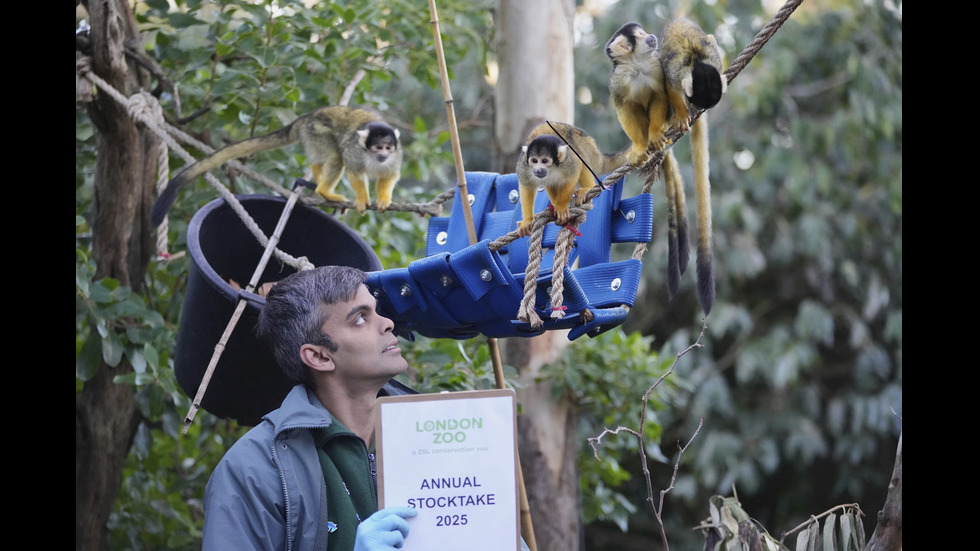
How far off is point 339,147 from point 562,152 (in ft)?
3.30

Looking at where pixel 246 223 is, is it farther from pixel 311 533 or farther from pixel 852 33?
pixel 852 33

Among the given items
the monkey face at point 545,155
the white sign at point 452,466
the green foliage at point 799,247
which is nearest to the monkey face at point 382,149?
the monkey face at point 545,155

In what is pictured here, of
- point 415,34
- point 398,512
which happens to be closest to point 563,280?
point 398,512

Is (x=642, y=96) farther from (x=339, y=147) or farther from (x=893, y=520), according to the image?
(x=339, y=147)

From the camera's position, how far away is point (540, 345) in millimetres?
3135

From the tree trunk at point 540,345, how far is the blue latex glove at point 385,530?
172 cm

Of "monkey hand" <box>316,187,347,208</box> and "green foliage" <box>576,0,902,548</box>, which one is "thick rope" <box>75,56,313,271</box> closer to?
"monkey hand" <box>316,187,347,208</box>

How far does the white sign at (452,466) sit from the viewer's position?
1.43m

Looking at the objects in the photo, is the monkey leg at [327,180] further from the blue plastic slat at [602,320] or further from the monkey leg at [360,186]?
the blue plastic slat at [602,320]

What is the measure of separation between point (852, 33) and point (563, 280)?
14.9ft

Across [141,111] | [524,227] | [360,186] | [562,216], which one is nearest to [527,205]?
[524,227]

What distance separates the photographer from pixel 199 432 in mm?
3275

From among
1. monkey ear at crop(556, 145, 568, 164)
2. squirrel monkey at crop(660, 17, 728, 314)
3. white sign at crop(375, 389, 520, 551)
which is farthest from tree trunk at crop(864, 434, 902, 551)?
monkey ear at crop(556, 145, 568, 164)

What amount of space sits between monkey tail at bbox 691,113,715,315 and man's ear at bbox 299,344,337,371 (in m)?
0.73
